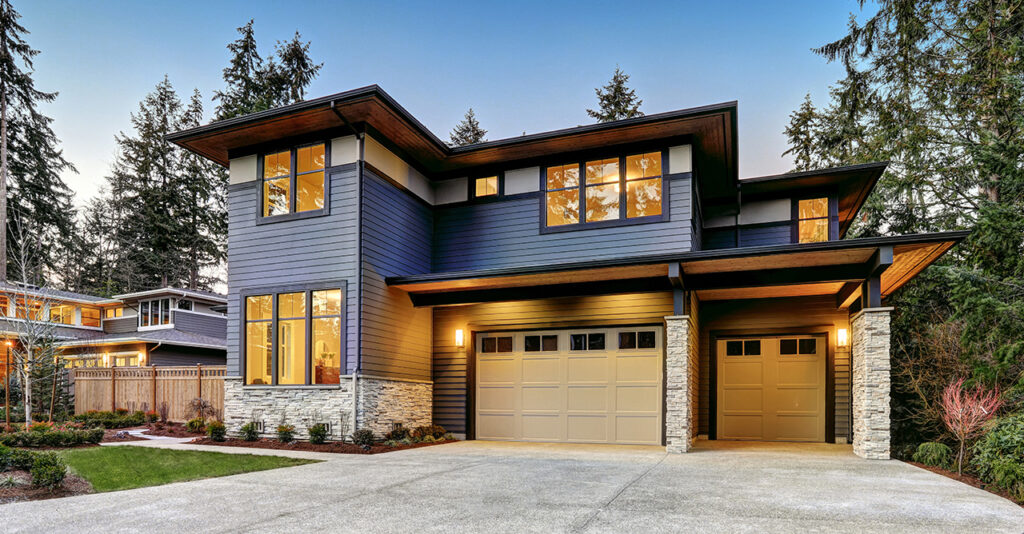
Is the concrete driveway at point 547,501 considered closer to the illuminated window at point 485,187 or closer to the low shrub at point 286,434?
the low shrub at point 286,434

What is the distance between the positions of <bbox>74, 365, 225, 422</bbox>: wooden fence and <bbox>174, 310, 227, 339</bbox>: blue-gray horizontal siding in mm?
4551

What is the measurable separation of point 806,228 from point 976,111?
4599mm

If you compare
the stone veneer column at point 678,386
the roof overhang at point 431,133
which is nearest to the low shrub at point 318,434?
the roof overhang at point 431,133

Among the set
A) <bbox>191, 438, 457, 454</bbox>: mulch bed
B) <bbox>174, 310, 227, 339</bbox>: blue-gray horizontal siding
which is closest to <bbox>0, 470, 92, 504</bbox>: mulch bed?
<bbox>191, 438, 457, 454</bbox>: mulch bed

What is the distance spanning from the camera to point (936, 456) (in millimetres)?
8336

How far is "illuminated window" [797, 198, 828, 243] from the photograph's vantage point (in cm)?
1166

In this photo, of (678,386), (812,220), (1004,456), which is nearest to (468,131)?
(812,220)

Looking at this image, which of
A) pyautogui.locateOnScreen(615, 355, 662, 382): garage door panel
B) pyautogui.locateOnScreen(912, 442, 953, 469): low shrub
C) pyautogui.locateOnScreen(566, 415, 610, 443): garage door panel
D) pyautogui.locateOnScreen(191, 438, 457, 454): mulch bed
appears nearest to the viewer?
pyautogui.locateOnScreen(912, 442, 953, 469): low shrub

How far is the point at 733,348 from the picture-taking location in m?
12.0

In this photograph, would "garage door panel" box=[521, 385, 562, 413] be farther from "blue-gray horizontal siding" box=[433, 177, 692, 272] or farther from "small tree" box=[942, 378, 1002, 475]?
"small tree" box=[942, 378, 1002, 475]

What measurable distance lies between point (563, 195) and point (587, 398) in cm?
381

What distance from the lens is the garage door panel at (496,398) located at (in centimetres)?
1129

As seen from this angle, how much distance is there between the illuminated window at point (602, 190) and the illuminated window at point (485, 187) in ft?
6.36

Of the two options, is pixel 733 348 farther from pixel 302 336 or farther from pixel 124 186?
pixel 124 186
